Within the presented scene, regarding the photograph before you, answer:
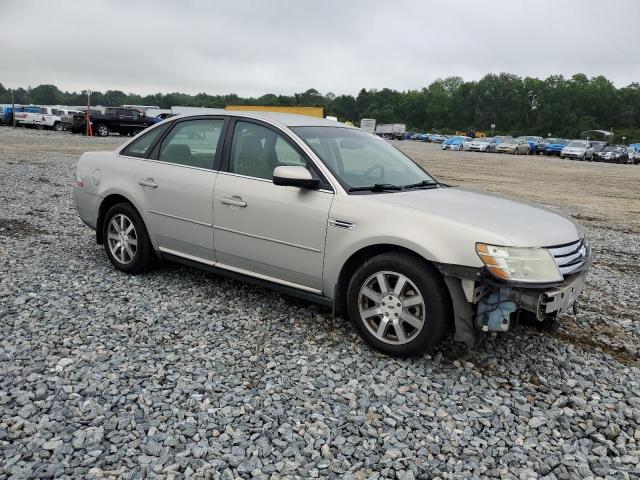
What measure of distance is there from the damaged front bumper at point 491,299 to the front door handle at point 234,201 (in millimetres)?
1705

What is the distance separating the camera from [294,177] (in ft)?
13.0

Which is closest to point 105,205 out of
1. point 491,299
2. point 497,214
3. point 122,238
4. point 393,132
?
point 122,238

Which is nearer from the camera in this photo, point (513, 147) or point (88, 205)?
point (88, 205)

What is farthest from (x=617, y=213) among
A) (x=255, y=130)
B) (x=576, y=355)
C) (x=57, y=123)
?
(x=57, y=123)

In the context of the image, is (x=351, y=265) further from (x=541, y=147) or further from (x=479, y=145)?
(x=541, y=147)

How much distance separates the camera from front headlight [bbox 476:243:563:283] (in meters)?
3.37

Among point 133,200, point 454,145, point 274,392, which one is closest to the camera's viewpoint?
point 274,392

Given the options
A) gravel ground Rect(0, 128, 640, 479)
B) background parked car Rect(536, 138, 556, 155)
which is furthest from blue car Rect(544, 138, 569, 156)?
gravel ground Rect(0, 128, 640, 479)

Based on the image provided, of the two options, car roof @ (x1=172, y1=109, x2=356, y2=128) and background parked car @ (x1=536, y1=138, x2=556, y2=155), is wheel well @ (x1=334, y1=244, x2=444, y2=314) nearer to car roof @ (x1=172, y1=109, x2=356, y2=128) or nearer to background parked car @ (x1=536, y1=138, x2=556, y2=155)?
car roof @ (x1=172, y1=109, x2=356, y2=128)

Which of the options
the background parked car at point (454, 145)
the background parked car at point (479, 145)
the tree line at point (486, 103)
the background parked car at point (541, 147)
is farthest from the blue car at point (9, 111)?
the tree line at point (486, 103)

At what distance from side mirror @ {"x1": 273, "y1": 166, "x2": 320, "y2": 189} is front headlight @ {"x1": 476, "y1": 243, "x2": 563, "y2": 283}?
1291mm

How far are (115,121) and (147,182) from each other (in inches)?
1098

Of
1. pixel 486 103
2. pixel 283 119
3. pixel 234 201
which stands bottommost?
pixel 234 201

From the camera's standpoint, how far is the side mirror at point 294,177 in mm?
3963
